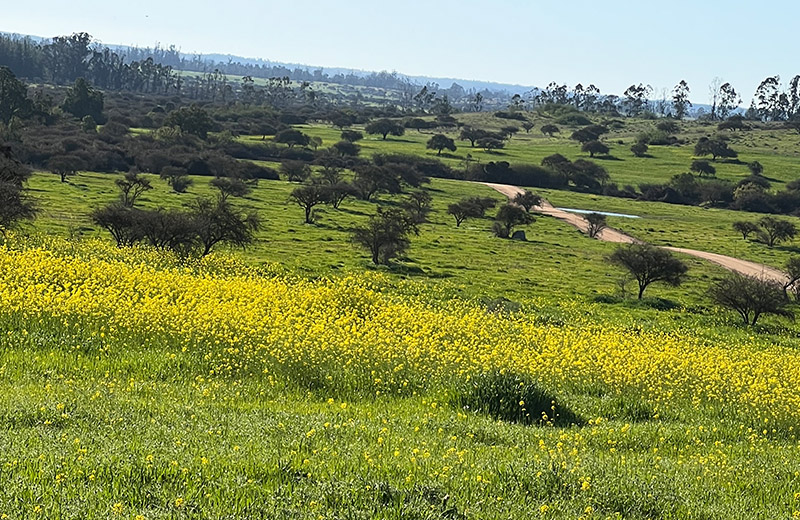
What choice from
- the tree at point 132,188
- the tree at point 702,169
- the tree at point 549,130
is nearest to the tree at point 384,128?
the tree at point 549,130

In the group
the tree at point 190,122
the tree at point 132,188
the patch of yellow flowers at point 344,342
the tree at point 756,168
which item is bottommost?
the tree at point 132,188

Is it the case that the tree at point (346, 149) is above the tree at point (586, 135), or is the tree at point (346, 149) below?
below

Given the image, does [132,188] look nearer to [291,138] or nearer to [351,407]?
[291,138]

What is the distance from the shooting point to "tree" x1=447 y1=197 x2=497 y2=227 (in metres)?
76.9

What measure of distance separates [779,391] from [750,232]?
7275 centimetres

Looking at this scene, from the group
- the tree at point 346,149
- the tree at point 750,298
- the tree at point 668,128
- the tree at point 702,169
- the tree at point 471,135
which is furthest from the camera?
the tree at point 668,128

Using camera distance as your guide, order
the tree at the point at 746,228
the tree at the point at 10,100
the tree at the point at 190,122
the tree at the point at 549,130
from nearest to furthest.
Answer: the tree at the point at 746,228 → the tree at the point at 10,100 → the tree at the point at 190,122 → the tree at the point at 549,130

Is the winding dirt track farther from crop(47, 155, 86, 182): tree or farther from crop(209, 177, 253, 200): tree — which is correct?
crop(47, 155, 86, 182): tree

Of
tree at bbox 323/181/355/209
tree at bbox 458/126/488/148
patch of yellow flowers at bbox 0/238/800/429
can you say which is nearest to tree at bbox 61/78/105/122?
tree at bbox 458/126/488/148

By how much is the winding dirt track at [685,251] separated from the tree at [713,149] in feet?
182

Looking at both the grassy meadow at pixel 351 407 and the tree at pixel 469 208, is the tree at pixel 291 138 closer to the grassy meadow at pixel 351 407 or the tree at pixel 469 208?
the tree at pixel 469 208

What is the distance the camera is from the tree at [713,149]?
477 feet

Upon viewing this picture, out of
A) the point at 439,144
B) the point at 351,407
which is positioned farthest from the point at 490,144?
the point at 351,407

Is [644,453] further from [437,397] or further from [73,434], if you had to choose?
[73,434]
